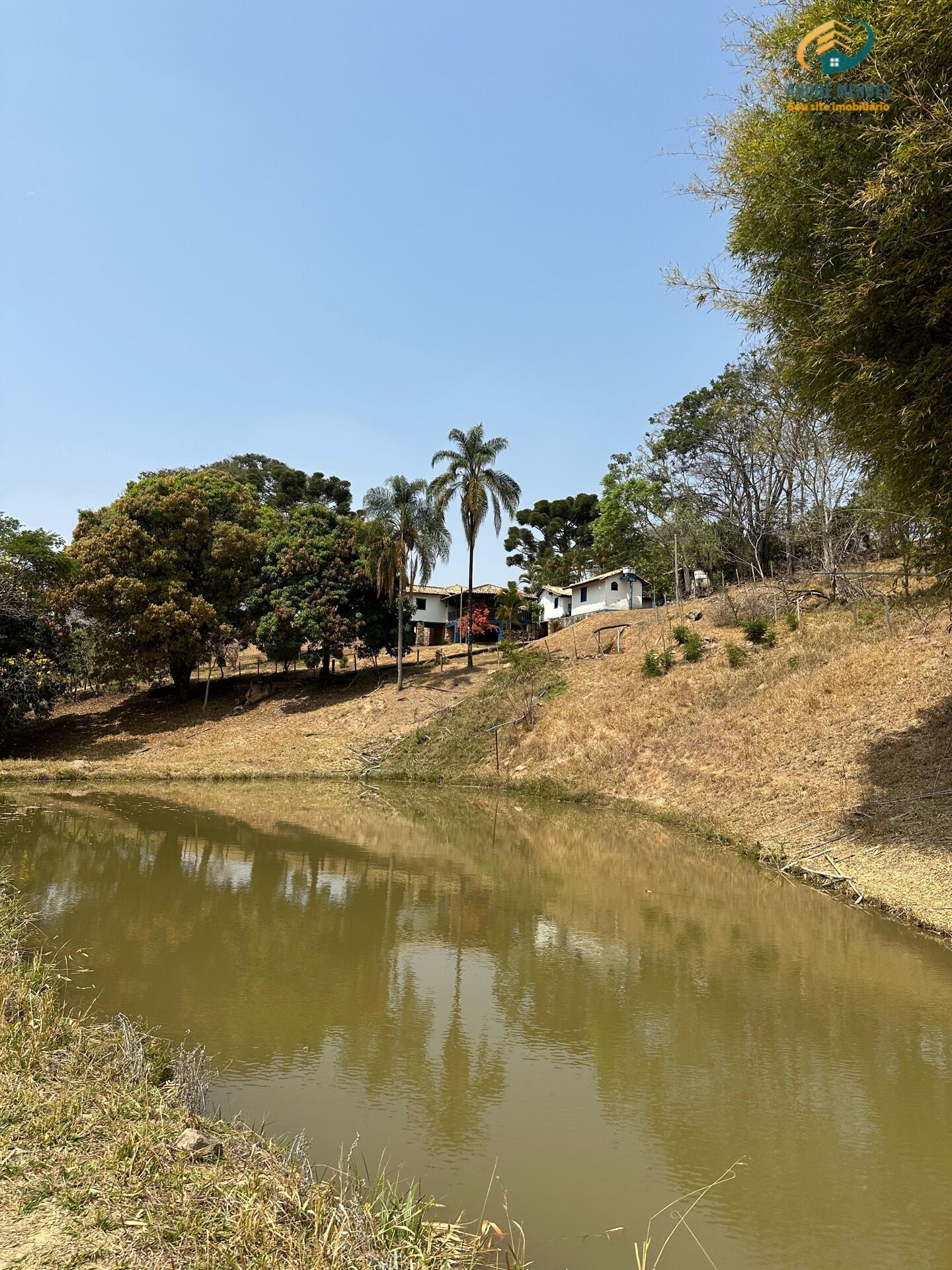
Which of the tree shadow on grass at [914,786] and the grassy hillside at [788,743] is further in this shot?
the grassy hillside at [788,743]

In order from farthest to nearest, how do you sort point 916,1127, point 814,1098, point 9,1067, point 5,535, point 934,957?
point 5,535 < point 934,957 < point 814,1098 < point 916,1127 < point 9,1067

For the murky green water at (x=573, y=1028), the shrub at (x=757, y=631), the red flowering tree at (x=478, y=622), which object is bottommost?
the murky green water at (x=573, y=1028)

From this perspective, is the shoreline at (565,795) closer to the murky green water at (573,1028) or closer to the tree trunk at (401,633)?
the murky green water at (573,1028)

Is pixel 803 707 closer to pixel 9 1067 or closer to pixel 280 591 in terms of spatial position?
pixel 9 1067

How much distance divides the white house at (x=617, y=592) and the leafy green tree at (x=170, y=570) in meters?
23.0

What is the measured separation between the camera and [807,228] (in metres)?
13.2

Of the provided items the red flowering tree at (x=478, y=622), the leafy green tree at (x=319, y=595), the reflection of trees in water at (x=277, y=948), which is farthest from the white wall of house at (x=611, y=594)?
the reflection of trees in water at (x=277, y=948)

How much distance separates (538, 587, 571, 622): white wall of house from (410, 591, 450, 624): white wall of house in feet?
25.5

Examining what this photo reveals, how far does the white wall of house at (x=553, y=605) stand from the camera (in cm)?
5734

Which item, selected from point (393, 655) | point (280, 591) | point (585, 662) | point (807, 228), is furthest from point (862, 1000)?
point (393, 655)

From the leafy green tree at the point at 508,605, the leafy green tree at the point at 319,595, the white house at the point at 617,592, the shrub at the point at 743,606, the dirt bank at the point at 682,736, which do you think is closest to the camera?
the dirt bank at the point at 682,736

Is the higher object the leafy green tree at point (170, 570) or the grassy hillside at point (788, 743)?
the leafy green tree at point (170, 570)

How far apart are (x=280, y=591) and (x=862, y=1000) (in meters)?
35.9

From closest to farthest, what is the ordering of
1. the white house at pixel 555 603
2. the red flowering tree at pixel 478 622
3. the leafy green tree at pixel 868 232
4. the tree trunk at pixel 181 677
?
the leafy green tree at pixel 868 232 < the tree trunk at pixel 181 677 < the red flowering tree at pixel 478 622 < the white house at pixel 555 603
